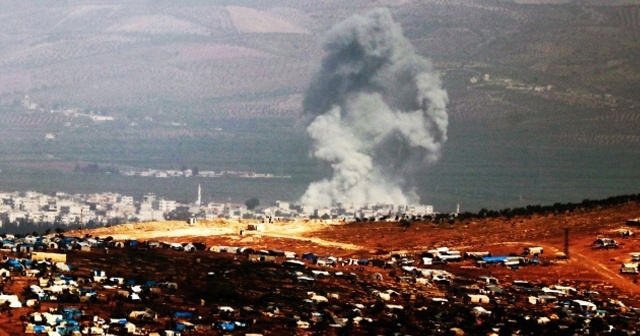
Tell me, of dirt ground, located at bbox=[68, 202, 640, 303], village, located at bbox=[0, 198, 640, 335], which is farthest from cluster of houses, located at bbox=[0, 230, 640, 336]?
dirt ground, located at bbox=[68, 202, 640, 303]

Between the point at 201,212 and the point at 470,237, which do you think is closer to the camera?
the point at 470,237

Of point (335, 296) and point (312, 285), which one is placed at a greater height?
point (312, 285)

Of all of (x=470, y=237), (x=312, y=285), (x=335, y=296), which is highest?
(x=470, y=237)

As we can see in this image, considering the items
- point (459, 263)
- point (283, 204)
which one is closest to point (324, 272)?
point (459, 263)

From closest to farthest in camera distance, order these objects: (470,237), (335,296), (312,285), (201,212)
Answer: (335,296) → (312,285) → (470,237) → (201,212)

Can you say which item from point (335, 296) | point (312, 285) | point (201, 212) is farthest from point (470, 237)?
point (201, 212)

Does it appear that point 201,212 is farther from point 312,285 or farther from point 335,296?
point 335,296

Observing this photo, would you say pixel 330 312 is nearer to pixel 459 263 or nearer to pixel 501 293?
pixel 501 293

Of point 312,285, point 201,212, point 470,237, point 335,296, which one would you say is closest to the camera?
point 335,296

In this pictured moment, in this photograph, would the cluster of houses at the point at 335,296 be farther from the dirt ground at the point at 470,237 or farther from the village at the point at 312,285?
the dirt ground at the point at 470,237
